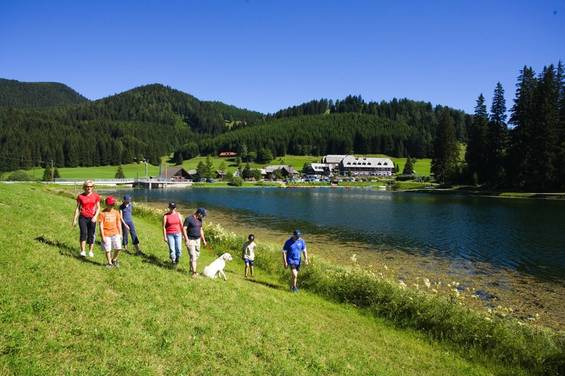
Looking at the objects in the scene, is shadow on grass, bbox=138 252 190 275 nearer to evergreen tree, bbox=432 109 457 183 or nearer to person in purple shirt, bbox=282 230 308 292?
person in purple shirt, bbox=282 230 308 292

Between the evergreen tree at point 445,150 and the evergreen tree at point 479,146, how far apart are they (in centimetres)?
997

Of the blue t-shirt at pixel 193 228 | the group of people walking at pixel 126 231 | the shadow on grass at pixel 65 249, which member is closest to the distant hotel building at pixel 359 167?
the group of people walking at pixel 126 231

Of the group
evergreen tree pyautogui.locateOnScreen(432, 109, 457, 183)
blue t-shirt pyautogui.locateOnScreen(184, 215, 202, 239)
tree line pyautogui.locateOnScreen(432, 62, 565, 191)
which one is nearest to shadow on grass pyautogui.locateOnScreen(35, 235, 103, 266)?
blue t-shirt pyautogui.locateOnScreen(184, 215, 202, 239)

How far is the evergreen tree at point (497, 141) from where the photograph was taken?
3510 inches

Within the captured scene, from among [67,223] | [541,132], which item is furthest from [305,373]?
[541,132]

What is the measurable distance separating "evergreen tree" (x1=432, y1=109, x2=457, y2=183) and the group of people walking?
10468 centimetres

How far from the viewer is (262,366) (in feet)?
28.9

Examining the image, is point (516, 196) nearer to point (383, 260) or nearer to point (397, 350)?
point (383, 260)

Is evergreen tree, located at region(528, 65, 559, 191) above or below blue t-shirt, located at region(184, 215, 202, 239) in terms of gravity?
above

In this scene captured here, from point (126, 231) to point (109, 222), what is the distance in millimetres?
5316

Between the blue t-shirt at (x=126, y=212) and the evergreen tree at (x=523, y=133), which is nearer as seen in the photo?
the blue t-shirt at (x=126, y=212)

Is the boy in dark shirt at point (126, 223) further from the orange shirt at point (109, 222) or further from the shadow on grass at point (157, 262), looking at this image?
the orange shirt at point (109, 222)

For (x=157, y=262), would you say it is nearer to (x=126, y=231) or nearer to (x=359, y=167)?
(x=126, y=231)

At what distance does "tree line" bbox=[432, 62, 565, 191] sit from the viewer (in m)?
78.1
